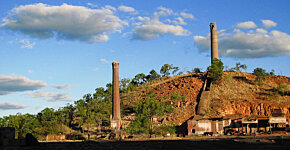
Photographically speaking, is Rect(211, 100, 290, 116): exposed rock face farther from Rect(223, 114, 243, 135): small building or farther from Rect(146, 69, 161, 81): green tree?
Rect(146, 69, 161, 81): green tree

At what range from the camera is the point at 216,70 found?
93625 mm

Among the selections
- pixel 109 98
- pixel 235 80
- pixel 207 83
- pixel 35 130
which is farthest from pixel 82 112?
pixel 235 80

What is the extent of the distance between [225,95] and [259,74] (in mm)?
16841

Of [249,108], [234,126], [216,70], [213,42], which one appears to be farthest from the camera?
[213,42]

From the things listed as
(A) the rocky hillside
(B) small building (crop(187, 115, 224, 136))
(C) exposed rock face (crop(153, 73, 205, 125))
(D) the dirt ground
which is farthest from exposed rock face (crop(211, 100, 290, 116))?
(D) the dirt ground

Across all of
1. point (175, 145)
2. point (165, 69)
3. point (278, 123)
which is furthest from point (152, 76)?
point (175, 145)

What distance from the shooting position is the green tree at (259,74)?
95.5 m

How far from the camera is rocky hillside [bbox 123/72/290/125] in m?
78.2

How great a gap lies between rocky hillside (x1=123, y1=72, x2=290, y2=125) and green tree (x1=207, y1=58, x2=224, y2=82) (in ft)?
6.99

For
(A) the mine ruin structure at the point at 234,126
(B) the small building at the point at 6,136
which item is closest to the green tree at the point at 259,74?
(A) the mine ruin structure at the point at 234,126

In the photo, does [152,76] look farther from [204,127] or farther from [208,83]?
[204,127]

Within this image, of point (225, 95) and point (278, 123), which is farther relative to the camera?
point (225, 95)

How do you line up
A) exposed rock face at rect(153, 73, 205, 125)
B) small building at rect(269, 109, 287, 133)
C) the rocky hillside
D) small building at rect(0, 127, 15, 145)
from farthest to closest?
exposed rock face at rect(153, 73, 205, 125)
the rocky hillside
small building at rect(269, 109, 287, 133)
small building at rect(0, 127, 15, 145)

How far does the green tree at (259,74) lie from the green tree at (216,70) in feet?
37.8
